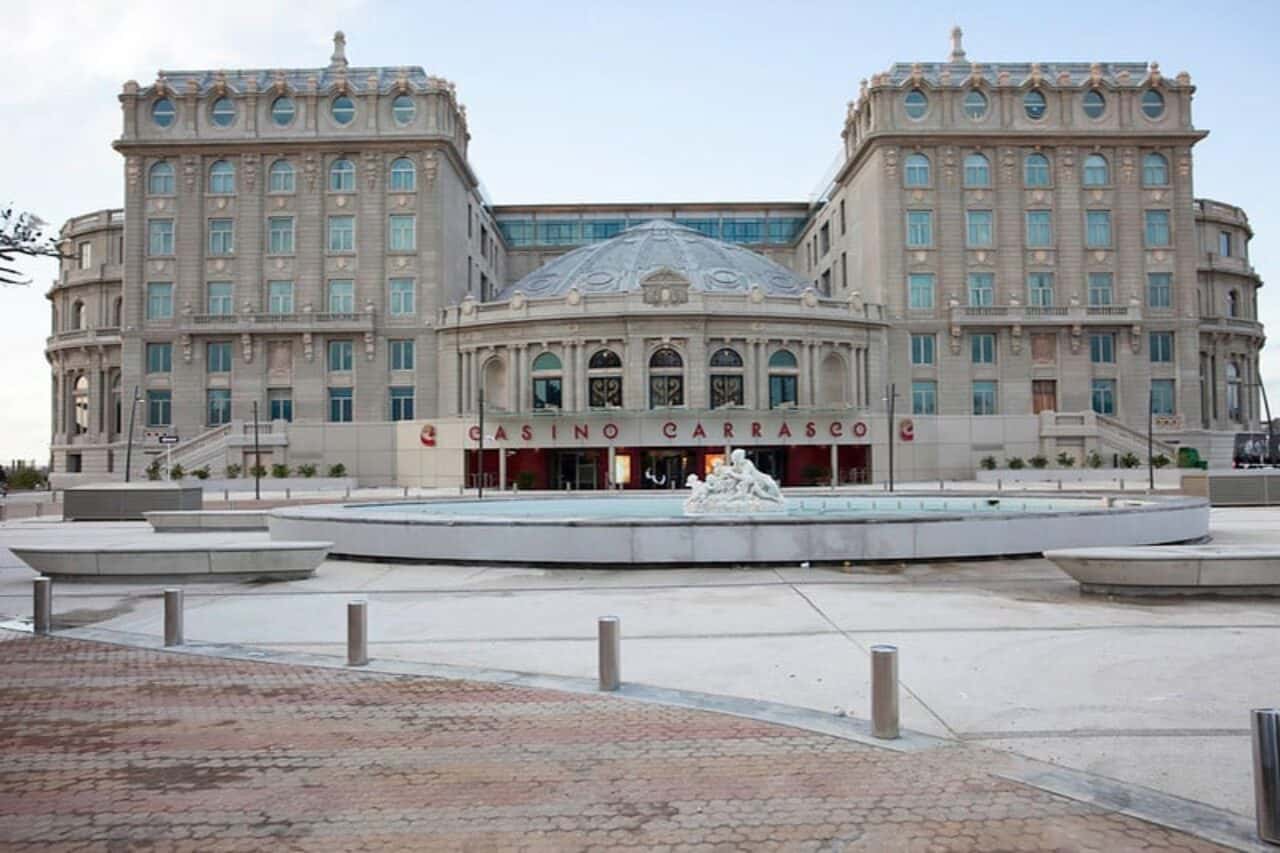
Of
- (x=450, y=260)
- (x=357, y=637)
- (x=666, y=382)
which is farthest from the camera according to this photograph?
(x=450, y=260)

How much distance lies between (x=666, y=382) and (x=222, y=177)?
37373 millimetres

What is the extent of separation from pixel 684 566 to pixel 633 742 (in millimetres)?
12028

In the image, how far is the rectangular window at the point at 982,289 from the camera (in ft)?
234

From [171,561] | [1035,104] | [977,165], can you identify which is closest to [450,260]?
[977,165]

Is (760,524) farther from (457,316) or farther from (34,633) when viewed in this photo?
(457,316)

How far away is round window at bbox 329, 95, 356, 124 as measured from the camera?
72.0 m

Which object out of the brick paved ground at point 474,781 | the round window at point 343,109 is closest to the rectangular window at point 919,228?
the round window at point 343,109

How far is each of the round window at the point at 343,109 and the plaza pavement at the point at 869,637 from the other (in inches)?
2301

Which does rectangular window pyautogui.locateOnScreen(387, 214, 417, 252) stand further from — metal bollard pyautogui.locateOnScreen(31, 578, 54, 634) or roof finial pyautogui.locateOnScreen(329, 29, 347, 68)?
metal bollard pyautogui.locateOnScreen(31, 578, 54, 634)

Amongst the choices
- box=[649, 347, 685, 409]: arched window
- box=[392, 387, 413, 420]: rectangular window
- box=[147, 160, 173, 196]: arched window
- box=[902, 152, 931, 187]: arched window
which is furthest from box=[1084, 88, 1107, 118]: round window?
box=[147, 160, 173, 196]: arched window

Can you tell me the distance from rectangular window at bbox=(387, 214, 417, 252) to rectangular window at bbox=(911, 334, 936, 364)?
37.9 metres

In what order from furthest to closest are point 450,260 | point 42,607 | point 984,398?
point 450,260 → point 984,398 → point 42,607

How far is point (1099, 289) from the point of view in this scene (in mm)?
72000

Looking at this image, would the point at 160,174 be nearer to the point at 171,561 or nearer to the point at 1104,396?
the point at 171,561
